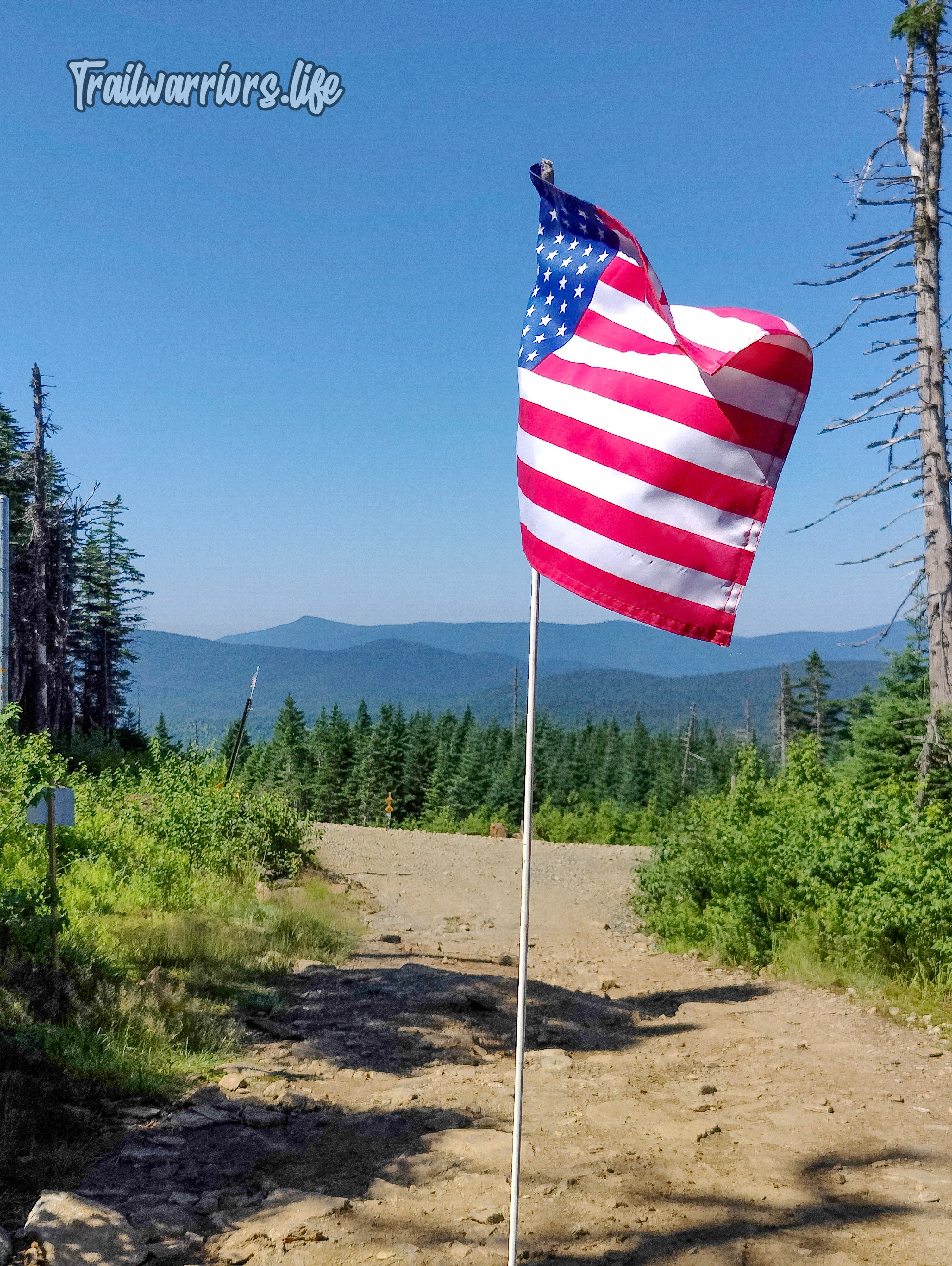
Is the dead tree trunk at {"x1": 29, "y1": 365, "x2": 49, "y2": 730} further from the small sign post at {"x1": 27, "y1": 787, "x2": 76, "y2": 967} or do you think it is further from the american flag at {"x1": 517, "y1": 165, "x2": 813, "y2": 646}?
the american flag at {"x1": 517, "y1": 165, "x2": 813, "y2": 646}

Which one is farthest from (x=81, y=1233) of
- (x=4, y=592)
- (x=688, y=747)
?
(x=688, y=747)

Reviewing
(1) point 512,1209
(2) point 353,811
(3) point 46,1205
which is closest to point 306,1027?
(3) point 46,1205

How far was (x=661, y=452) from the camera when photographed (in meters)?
4.02

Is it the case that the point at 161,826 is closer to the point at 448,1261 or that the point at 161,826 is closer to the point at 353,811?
the point at 448,1261

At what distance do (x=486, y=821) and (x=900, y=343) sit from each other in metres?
48.9

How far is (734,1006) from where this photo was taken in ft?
29.4

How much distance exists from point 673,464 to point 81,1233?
13.4 ft

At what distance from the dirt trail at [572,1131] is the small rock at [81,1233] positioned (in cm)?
25

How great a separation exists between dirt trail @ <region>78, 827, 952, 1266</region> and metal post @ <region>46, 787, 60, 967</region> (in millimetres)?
1671

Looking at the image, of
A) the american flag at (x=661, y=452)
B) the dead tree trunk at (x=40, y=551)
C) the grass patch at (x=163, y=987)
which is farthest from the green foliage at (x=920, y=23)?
the dead tree trunk at (x=40, y=551)

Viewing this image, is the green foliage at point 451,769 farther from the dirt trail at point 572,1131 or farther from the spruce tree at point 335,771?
the dirt trail at point 572,1131

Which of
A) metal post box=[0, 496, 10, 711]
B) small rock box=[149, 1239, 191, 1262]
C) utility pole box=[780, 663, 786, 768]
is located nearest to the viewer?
small rock box=[149, 1239, 191, 1262]

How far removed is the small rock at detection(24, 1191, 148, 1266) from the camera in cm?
383

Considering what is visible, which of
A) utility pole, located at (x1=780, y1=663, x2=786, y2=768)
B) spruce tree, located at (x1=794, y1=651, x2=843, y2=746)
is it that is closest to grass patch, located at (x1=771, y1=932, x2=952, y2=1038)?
utility pole, located at (x1=780, y1=663, x2=786, y2=768)
